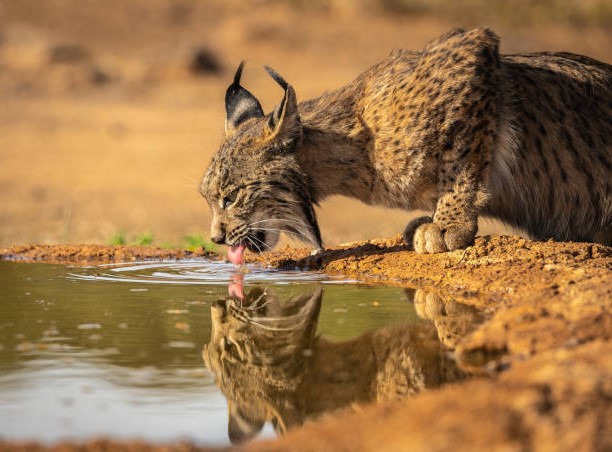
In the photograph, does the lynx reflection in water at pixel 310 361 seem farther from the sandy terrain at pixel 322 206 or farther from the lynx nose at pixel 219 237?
the lynx nose at pixel 219 237

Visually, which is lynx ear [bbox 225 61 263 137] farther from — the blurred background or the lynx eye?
the blurred background

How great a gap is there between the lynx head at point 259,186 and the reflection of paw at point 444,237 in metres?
0.94

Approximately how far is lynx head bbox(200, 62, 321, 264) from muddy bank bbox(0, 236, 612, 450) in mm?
540

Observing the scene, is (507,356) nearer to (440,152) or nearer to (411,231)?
(440,152)

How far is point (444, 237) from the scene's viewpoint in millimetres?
6914

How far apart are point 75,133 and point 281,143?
1305cm

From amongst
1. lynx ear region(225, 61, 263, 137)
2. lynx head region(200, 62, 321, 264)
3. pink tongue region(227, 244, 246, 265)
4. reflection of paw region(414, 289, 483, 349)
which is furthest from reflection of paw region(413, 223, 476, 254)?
lynx ear region(225, 61, 263, 137)

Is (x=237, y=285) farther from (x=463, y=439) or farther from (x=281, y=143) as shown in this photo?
(x=463, y=439)

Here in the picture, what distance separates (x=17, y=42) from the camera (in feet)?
80.0

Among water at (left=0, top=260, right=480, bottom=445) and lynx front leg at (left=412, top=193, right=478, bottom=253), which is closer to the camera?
water at (left=0, top=260, right=480, bottom=445)

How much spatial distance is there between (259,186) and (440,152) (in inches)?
51.3

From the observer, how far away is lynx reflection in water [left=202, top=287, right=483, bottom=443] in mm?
3877

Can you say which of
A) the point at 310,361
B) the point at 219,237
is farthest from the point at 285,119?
the point at 310,361

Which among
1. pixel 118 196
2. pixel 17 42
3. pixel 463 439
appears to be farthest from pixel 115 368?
pixel 17 42
